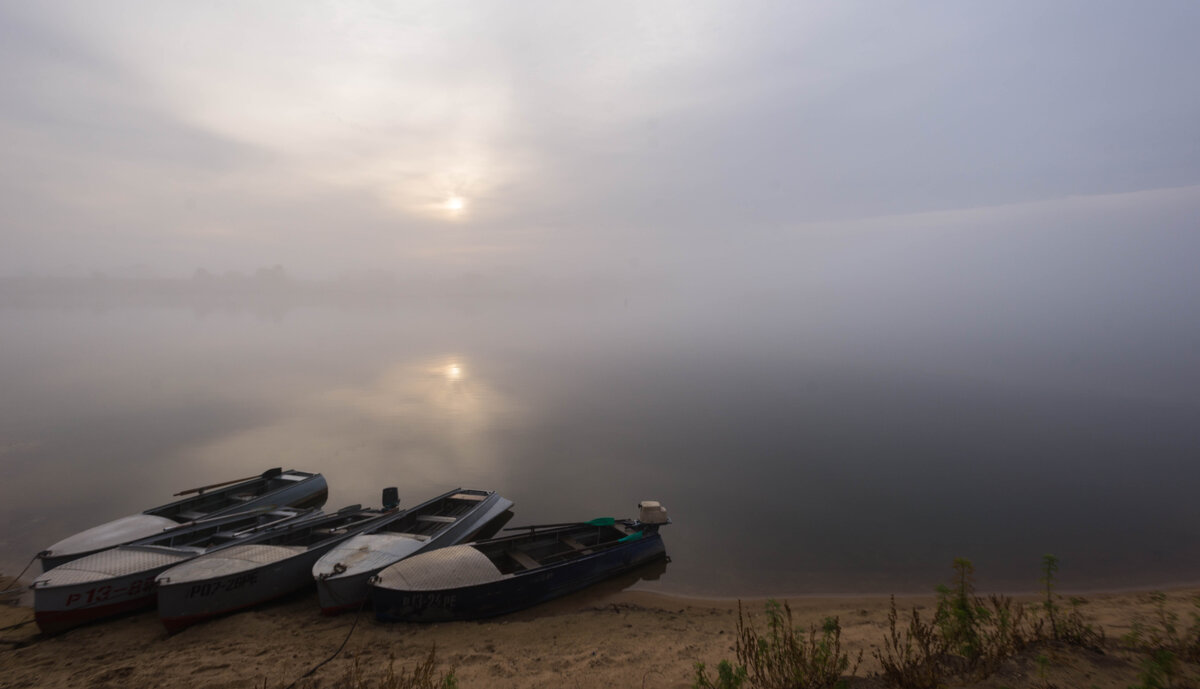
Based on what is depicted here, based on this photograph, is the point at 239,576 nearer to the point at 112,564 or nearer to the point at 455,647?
the point at 112,564

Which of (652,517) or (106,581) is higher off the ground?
(652,517)

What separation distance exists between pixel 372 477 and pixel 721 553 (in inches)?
868

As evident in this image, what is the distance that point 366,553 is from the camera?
615 inches

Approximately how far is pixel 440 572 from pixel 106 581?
29.4ft

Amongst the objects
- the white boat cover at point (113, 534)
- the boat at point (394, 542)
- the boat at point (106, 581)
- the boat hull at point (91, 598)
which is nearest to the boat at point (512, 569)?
the boat at point (394, 542)

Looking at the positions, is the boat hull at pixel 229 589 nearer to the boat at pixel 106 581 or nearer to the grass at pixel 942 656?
the boat at pixel 106 581

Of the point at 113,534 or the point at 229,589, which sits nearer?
the point at 229,589

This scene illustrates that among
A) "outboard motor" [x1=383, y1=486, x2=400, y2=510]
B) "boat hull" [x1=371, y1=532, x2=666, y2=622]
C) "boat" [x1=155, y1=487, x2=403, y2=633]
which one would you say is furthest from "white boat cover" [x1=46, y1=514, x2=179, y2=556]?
"boat hull" [x1=371, y1=532, x2=666, y2=622]

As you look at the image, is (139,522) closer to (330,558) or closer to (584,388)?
(330,558)

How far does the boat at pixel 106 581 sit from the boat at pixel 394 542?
13.6ft

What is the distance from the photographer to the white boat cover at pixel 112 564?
13.7 m

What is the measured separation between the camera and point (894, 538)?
2297 cm

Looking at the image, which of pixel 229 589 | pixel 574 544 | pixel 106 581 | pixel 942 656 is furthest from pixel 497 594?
pixel 942 656

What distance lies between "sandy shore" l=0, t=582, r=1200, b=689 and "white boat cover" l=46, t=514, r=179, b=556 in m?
1.90
